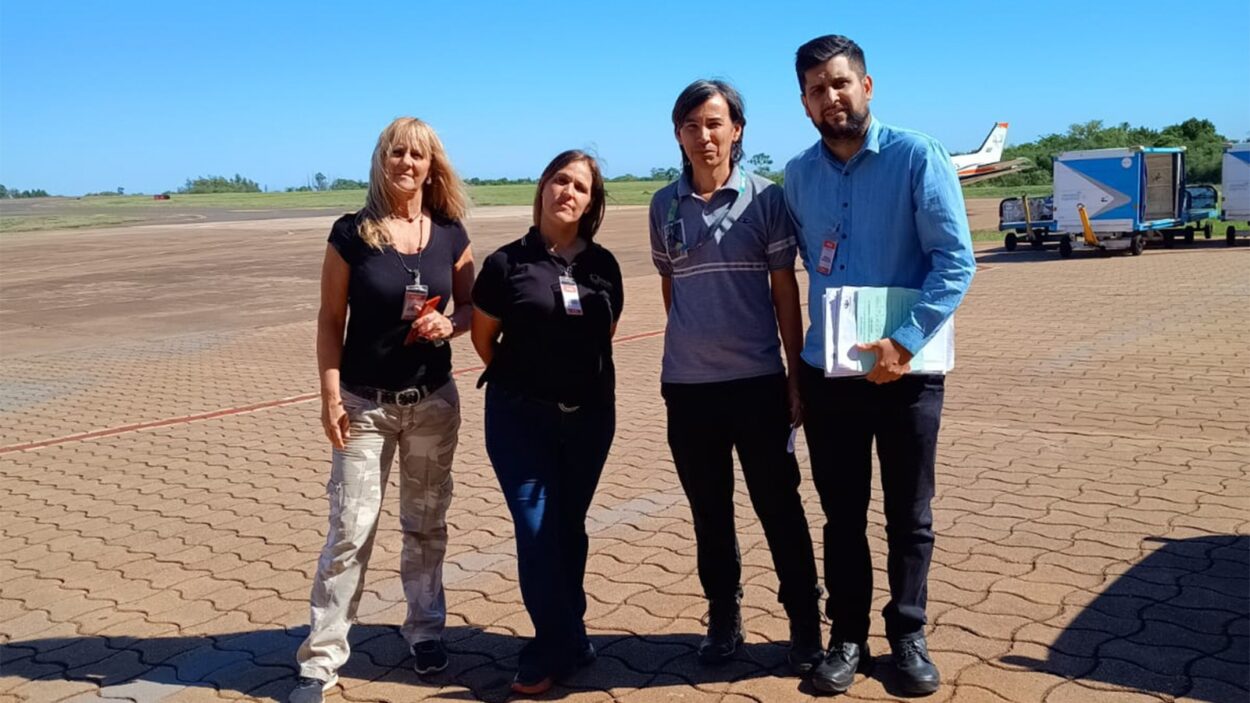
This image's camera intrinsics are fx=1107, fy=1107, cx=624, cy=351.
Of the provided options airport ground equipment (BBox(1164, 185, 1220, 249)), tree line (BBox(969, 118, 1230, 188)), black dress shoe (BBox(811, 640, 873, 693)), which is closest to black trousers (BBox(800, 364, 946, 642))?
black dress shoe (BBox(811, 640, 873, 693))

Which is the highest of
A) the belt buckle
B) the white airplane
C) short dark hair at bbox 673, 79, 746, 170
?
the white airplane

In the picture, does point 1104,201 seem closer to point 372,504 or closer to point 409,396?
point 409,396

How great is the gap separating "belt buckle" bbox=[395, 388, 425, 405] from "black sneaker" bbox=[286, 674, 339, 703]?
955 millimetres

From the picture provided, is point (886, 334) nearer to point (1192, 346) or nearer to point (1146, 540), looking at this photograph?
point (1146, 540)

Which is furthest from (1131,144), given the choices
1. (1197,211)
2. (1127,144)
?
(1197,211)

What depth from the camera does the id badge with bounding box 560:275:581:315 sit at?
356cm

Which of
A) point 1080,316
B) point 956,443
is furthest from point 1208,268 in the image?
point 956,443

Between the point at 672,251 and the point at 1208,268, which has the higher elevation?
the point at 672,251

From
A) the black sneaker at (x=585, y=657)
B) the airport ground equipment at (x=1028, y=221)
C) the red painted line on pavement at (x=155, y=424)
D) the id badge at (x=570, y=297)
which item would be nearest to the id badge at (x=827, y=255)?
the id badge at (x=570, y=297)

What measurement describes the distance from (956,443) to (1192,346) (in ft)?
16.2

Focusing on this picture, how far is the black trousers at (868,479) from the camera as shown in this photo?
3363 mm

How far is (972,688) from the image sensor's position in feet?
11.5

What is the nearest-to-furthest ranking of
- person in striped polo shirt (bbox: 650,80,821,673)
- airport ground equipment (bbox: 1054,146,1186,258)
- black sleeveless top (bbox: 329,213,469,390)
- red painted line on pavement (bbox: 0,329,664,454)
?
1. person in striped polo shirt (bbox: 650,80,821,673)
2. black sleeveless top (bbox: 329,213,469,390)
3. red painted line on pavement (bbox: 0,329,664,454)
4. airport ground equipment (bbox: 1054,146,1186,258)

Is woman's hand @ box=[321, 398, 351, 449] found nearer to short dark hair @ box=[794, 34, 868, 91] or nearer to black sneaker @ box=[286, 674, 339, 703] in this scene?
black sneaker @ box=[286, 674, 339, 703]
